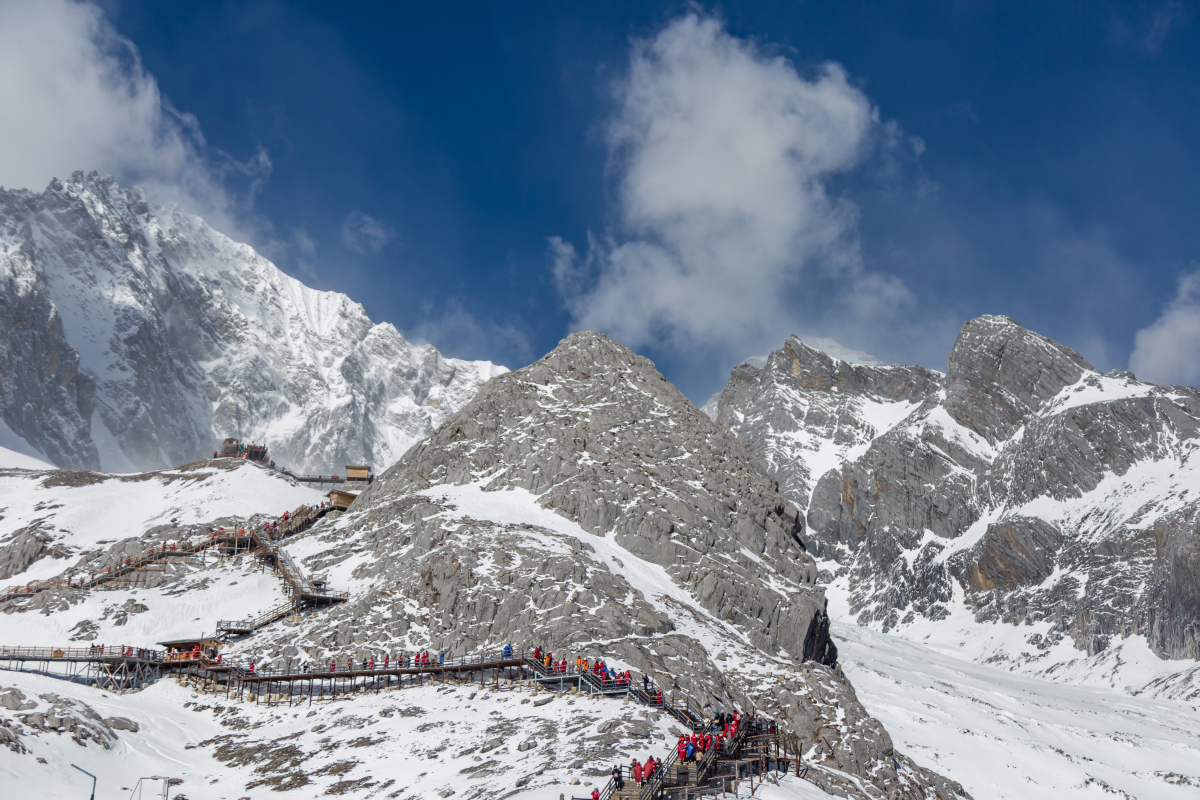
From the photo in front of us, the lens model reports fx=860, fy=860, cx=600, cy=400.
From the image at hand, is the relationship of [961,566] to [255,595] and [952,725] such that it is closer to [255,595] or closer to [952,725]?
[952,725]

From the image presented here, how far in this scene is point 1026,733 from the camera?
79438 mm

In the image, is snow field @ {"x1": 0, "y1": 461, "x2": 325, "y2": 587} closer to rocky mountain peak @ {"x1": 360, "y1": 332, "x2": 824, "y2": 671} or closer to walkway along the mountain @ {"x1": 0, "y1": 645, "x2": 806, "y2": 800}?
rocky mountain peak @ {"x1": 360, "y1": 332, "x2": 824, "y2": 671}

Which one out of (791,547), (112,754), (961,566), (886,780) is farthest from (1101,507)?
(112,754)

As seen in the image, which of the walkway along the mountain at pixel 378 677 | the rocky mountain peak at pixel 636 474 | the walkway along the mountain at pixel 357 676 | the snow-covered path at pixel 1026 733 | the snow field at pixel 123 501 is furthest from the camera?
the snow field at pixel 123 501

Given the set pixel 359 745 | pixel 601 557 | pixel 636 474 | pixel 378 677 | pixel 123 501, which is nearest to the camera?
pixel 359 745

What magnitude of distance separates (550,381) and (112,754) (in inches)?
2550

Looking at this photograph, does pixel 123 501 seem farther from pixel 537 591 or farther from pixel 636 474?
pixel 537 591

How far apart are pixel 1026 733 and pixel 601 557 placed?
4510 centimetres

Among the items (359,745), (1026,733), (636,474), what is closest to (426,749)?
(359,745)

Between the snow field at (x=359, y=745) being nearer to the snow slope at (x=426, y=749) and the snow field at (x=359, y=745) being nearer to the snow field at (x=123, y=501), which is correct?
the snow slope at (x=426, y=749)

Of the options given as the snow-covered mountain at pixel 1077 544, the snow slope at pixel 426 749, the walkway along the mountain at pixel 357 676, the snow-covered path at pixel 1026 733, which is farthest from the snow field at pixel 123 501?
the snow-covered mountain at pixel 1077 544

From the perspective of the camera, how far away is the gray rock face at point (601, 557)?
2106 inches

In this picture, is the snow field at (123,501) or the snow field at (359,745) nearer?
the snow field at (359,745)

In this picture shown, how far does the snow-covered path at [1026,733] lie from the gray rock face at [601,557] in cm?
1146
